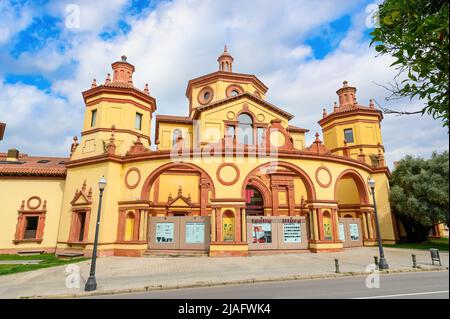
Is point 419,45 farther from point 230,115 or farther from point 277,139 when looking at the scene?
point 230,115

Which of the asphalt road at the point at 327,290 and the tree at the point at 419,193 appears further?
the tree at the point at 419,193

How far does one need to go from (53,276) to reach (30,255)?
1107cm

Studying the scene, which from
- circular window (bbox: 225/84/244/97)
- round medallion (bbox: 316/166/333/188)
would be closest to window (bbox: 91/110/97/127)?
circular window (bbox: 225/84/244/97)

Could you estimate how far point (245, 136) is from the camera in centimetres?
2791

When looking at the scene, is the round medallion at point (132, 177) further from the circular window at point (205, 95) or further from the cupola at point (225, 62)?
the cupola at point (225, 62)

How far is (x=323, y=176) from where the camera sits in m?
20.9

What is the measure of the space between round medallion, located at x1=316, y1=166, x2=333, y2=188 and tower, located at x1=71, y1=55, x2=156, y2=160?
15.6 metres

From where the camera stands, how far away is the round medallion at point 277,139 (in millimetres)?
21219

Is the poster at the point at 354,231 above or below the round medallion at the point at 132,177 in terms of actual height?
below

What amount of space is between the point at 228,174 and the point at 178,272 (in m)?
8.02

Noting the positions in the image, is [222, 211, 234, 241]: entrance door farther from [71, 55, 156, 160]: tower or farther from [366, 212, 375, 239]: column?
[366, 212, 375, 239]: column

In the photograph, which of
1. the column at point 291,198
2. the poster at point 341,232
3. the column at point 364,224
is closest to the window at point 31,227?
the column at point 291,198

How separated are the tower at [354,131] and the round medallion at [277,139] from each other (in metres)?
11.3
